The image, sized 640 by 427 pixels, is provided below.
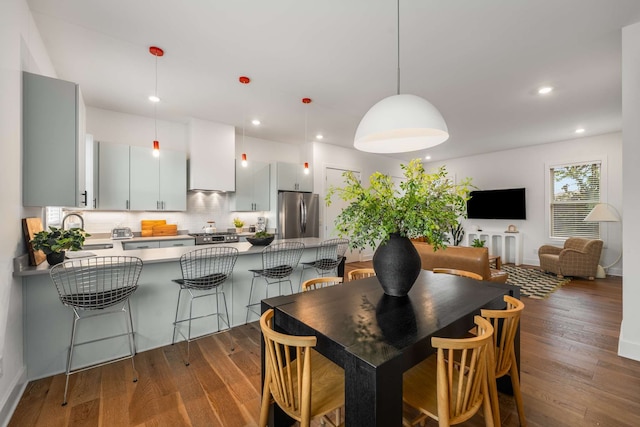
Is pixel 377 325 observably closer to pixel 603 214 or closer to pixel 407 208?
pixel 407 208

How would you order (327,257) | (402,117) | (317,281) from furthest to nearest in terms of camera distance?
1. (327,257)
2. (317,281)
3. (402,117)

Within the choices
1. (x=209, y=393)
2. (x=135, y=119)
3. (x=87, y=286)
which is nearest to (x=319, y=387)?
(x=209, y=393)

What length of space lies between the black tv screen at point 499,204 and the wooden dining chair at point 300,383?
650cm

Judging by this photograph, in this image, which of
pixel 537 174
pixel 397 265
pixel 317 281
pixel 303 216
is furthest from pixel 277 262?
pixel 537 174

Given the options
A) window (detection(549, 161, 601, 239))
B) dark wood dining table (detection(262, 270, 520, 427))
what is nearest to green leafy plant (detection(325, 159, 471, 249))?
dark wood dining table (detection(262, 270, 520, 427))

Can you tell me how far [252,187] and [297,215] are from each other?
1.05 metres

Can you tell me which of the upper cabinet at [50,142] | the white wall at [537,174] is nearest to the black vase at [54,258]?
the upper cabinet at [50,142]

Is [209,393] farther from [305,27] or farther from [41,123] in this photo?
[305,27]

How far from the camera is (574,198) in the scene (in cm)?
593

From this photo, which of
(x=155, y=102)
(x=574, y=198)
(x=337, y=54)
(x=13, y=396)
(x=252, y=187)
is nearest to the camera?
(x=13, y=396)

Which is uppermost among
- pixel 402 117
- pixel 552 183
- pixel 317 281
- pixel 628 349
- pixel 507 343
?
pixel 552 183

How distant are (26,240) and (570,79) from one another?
5674mm

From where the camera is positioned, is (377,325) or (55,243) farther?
(55,243)

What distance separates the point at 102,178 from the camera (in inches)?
157
